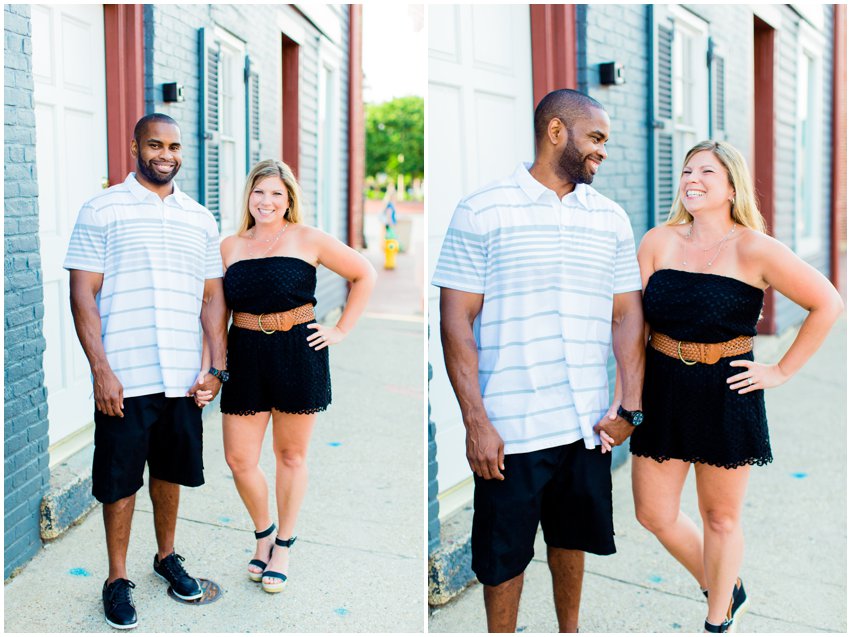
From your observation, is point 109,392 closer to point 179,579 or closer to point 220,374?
point 220,374

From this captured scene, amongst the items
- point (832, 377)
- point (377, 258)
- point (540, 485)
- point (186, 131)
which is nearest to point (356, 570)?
point (540, 485)

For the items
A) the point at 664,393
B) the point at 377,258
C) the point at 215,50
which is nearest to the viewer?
the point at 664,393

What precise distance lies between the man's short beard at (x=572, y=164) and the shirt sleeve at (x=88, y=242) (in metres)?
1.57

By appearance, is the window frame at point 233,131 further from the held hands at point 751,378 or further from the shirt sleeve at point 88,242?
A: the held hands at point 751,378

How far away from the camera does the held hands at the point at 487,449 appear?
2607 millimetres

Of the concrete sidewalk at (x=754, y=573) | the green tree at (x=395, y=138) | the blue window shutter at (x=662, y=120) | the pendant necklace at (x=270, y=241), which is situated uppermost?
the green tree at (x=395, y=138)

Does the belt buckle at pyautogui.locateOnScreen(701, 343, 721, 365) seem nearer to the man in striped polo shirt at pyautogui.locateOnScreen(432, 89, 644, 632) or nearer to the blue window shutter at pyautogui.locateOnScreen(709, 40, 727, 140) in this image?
the man in striped polo shirt at pyautogui.locateOnScreen(432, 89, 644, 632)

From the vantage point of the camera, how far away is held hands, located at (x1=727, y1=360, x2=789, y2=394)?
282cm

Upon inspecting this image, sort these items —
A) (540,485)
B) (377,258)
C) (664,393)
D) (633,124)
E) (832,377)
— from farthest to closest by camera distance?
(377,258) → (832,377) → (633,124) → (664,393) → (540,485)

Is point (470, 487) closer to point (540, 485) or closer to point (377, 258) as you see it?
point (540, 485)

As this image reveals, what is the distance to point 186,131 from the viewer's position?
5449 millimetres

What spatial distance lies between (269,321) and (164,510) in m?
0.84

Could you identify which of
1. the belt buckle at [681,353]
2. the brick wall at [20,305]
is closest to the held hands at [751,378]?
the belt buckle at [681,353]

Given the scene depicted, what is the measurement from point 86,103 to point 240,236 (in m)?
1.67
